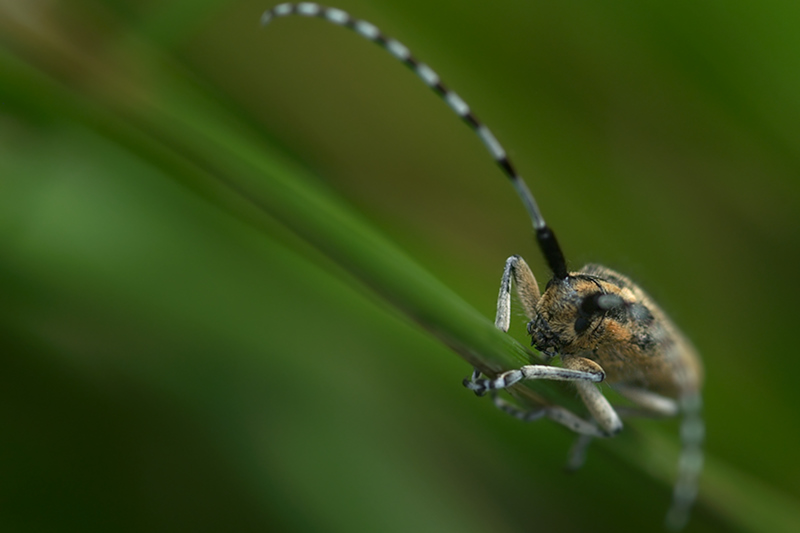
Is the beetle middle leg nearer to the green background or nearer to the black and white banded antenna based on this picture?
the black and white banded antenna

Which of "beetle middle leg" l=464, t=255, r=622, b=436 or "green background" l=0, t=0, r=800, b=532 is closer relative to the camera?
"beetle middle leg" l=464, t=255, r=622, b=436

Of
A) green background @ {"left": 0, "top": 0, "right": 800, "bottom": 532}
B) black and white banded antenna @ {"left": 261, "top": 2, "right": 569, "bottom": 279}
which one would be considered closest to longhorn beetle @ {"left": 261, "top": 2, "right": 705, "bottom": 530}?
black and white banded antenna @ {"left": 261, "top": 2, "right": 569, "bottom": 279}

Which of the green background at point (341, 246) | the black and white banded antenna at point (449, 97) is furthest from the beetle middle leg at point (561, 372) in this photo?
the green background at point (341, 246)

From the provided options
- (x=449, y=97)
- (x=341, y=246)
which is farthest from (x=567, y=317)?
(x=341, y=246)

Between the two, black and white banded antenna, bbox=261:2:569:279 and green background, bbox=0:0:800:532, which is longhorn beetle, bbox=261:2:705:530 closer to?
black and white banded antenna, bbox=261:2:569:279

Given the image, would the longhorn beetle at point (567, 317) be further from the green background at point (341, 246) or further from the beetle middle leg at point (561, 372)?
the green background at point (341, 246)

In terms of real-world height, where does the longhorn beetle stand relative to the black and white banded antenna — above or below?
below
